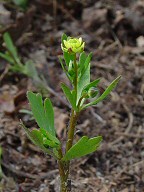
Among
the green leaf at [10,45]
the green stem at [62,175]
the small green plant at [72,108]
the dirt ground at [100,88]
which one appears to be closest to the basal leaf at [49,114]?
the small green plant at [72,108]

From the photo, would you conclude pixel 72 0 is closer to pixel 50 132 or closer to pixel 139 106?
pixel 139 106

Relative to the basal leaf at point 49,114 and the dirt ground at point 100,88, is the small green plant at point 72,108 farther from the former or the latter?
the dirt ground at point 100,88

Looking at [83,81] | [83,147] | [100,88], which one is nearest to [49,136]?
[83,147]

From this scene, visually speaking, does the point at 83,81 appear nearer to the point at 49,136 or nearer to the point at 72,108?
the point at 72,108

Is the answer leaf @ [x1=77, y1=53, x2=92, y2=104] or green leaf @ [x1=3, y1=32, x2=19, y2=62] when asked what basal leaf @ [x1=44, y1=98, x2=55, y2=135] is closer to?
leaf @ [x1=77, y1=53, x2=92, y2=104]

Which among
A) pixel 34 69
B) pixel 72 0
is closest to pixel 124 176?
pixel 34 69

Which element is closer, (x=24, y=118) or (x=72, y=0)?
(x=24, y=118)
